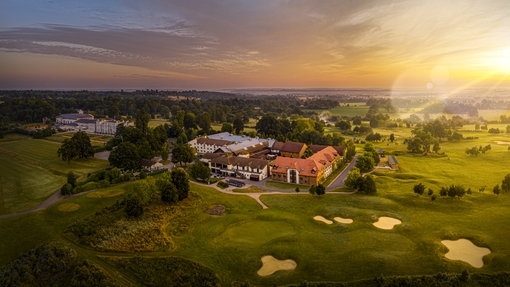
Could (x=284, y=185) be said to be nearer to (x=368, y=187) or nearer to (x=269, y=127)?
(x=368, y=187)

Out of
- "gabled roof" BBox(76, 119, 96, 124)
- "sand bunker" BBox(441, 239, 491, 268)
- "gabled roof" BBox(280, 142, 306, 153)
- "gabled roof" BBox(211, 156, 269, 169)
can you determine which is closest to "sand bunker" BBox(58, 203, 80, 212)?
"gabled roof" BBox(211, 156, 269, 169)

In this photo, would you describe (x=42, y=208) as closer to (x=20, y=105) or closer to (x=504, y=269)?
(x=504, y=269)

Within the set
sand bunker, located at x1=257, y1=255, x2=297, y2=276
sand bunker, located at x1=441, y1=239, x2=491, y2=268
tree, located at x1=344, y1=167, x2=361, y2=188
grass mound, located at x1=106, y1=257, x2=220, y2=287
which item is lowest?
grass mound, located at x1=106, y1=257, x2=220, y2=287

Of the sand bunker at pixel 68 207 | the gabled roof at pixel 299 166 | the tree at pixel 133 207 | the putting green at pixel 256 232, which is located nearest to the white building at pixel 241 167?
the gabled roof at pixel 299 166

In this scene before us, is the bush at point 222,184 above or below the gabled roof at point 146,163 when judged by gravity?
below

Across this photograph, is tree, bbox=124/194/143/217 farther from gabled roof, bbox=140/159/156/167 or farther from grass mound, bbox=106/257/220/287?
gabled roof, bbox=140/159/156/167

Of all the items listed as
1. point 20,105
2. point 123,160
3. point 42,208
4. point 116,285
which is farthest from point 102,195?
point 20,105

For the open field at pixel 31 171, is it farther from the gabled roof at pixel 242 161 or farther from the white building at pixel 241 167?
the gabled roof at pixel 242 161
